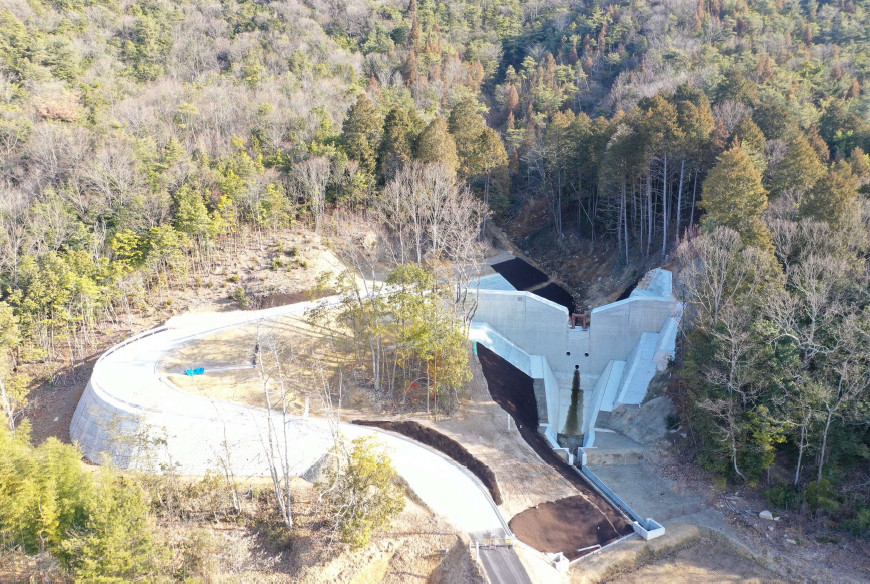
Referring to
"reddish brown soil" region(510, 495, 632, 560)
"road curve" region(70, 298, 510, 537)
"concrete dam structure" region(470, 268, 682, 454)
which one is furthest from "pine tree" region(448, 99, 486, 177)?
"reddish brown soil" region(510, 495, 632, 560)

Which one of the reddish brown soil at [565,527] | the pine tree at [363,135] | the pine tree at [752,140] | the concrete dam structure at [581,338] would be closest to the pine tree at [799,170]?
the pine tree at [752,140]

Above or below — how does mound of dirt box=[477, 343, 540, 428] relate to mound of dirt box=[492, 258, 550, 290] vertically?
below

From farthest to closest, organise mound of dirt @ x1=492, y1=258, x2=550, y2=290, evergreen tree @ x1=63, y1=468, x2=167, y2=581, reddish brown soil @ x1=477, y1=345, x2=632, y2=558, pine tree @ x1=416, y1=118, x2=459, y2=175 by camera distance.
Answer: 1. pine tree @ x1=416, y1=118, x2=459, y2=175
2. mound of dirt @ x1=492, y1=258, x2=550, y2=290
3. reddish brown soil @ x1=477, y1=345, x2=632, y2=558
4. evergreen tree @ x1=63, y1=468, x2=167, y2=581

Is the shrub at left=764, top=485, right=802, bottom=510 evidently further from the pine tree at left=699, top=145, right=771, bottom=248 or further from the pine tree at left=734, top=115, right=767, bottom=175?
the pine tree at left=734, top=115, right=767, bottom=175

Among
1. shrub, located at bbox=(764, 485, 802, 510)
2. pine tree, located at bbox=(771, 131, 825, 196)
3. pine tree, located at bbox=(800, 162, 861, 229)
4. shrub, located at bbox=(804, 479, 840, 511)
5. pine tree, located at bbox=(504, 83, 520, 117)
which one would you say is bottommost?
shrub, located at bbox=(764, 485, 802, 510)

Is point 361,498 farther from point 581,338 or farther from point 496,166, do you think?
point 496,166

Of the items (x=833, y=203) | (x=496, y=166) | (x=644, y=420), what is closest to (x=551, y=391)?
(x=644, y=420)

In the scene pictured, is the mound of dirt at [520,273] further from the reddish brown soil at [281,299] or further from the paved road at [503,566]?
the paved road at [503,566]

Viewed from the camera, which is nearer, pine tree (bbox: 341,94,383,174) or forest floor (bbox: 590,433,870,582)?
forest floor (bbox: 590,433,870,582)
